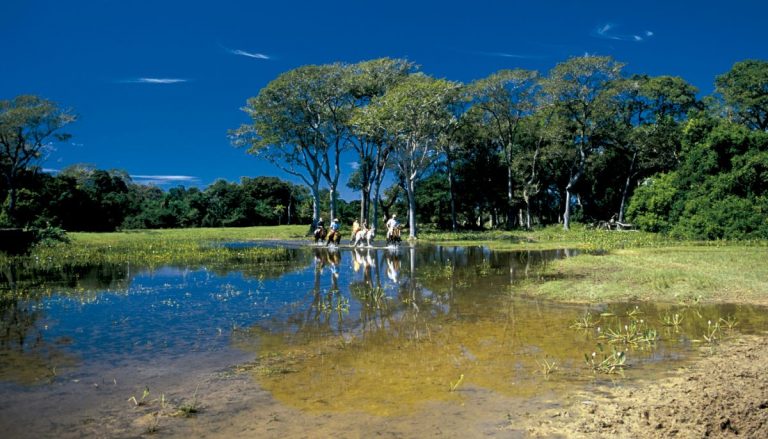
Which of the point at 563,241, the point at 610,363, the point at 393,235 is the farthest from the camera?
the point at 563,241

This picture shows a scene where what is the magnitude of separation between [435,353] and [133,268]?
17.4 metres

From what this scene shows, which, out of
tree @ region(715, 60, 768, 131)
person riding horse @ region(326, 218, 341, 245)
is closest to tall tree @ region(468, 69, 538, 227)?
tree @ region(715, 60, 768, 131)

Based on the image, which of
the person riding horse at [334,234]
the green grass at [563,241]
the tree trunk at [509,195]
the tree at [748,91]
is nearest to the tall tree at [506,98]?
the tree trunk at [509,195]

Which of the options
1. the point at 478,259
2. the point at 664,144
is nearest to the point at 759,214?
the point at 478,259

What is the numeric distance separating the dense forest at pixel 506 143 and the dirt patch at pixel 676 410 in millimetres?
26451

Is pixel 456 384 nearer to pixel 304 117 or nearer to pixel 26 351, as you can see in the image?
pixel 26 351

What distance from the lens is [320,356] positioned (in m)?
8.20

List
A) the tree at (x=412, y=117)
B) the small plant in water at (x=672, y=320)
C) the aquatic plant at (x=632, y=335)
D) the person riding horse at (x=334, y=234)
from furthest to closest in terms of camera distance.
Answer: the tree at (x=412, y=117) → the person riding horse at (x=334, y=234) → the small plant in water at (x=672, y=320) → the aquatic plant at (x=632, y=335)

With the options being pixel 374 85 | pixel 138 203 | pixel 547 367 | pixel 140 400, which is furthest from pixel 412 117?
pixel 138 203

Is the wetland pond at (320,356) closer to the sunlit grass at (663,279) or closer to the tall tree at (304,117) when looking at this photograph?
the sunlit grass at (663,279)

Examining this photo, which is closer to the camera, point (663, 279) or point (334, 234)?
point (663, 279)

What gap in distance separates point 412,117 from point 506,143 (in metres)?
20.6

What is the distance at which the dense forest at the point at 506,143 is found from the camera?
3341 centimetres

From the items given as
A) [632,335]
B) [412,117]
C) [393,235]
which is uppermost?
[412,117]
